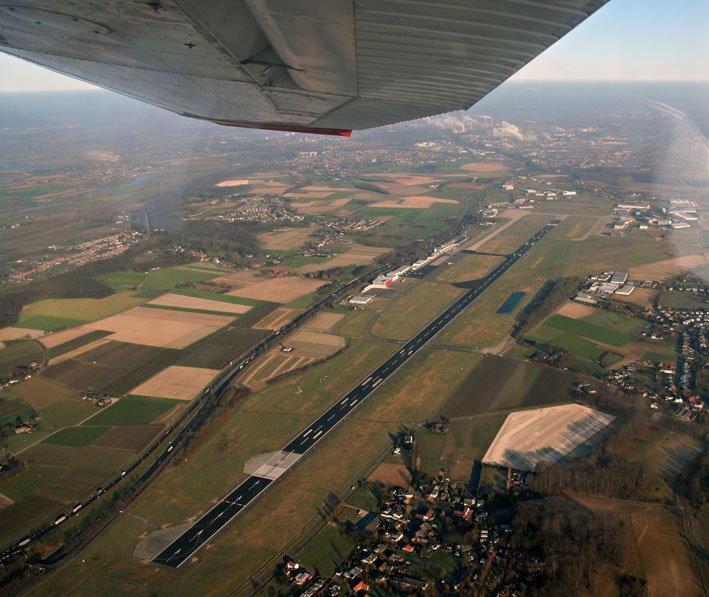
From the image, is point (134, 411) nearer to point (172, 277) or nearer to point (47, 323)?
point (47, 323)

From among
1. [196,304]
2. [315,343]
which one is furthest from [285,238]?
[315,343]

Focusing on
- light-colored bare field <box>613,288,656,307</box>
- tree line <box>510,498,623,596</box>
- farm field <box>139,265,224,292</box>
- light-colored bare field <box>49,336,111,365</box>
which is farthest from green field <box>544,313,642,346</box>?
farm field <box>139,265,224,292</box>

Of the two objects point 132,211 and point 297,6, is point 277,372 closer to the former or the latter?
point 297,6

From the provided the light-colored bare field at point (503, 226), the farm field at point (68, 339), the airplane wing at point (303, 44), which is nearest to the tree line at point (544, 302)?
the light-colored bare field at point (503, 226)

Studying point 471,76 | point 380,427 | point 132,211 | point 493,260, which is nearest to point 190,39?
point 471,76

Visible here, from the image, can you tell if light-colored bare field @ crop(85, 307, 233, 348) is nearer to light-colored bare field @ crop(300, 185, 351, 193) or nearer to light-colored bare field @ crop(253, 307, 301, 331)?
light-colored bare field @ crop(253, 307, 301, 331)

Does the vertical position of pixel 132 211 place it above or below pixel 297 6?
below
